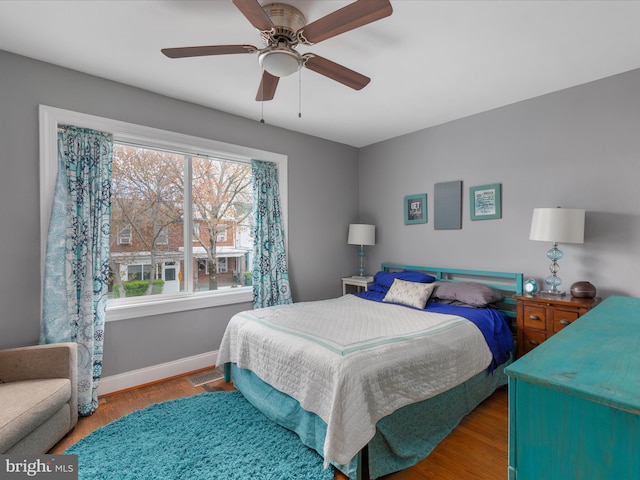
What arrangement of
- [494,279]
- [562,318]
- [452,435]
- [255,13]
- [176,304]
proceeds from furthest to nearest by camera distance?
[494,279]
[176,304]
[562,318]
[452,435]
[255,13]

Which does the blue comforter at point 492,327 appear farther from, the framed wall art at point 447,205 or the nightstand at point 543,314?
the framed wall art at point 447,205

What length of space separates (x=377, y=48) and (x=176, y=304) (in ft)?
9.40

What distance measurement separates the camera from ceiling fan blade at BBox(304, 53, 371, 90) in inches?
76.5

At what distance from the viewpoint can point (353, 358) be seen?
1.86m

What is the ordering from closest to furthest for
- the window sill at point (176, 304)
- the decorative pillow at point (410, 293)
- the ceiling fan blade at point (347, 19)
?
1. the ceiling fan blade at point (347, 19)
2. the window sill at point (176, 304)
3. the decorative pillow at point (410, 293)

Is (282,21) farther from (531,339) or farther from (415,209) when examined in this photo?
(531,339)

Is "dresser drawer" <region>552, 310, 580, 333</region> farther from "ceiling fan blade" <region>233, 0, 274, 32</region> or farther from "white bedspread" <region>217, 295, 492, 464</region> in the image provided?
"ceiling fan blade" <region>233, 0, 274, 32</region>

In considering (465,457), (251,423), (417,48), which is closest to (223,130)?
(417,48)

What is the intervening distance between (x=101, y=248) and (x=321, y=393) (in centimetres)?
219

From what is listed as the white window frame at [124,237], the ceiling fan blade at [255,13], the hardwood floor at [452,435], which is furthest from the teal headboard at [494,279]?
the white window frame at [124,237]

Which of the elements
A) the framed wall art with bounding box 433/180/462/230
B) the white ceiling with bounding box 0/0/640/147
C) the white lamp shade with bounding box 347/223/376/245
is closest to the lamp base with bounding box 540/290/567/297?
the framed wall art with bounding box 433/180/462/230

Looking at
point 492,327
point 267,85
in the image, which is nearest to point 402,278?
point 492,327

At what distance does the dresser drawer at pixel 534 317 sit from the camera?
2.71 meters

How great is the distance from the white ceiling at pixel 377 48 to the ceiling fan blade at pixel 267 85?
11.0 inches
